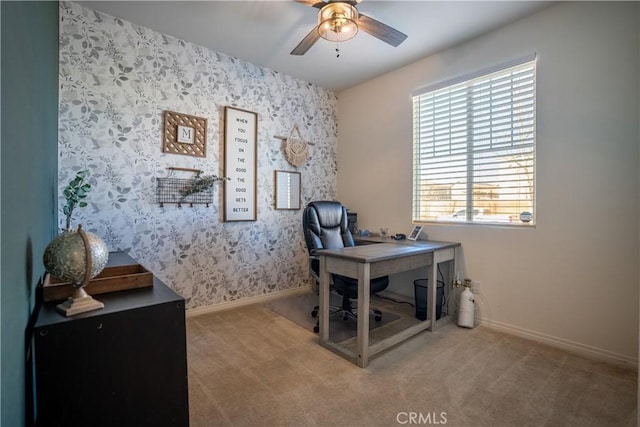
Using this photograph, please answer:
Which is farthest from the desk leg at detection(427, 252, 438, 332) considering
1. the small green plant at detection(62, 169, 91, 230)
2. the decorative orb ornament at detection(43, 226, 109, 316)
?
the small green plant at detection(62, 169, 91, 230)

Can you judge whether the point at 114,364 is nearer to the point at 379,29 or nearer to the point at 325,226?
the point at 325,226

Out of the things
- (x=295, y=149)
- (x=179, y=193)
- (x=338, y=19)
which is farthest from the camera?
(x=295, y=149)

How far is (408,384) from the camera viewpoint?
6.04 feet

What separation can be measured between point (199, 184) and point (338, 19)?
6.22 ft

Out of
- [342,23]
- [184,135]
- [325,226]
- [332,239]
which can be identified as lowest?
[332,239]

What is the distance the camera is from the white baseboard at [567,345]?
2.06 metres

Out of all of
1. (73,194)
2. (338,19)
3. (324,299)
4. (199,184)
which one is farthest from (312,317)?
(338,19)

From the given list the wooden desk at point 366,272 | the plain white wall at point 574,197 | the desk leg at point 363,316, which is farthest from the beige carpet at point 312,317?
the plain white wall at point 574,197

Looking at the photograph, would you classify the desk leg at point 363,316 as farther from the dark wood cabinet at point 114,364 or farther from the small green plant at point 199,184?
the small green plant at point 199,184

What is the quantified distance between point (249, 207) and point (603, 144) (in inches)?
120

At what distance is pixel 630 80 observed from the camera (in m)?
2.04

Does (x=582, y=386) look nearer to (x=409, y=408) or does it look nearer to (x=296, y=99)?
(x=409, y=408)

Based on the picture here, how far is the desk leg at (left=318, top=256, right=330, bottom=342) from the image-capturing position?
229cm

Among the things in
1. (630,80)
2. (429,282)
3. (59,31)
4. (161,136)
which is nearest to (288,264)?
(429,282)
